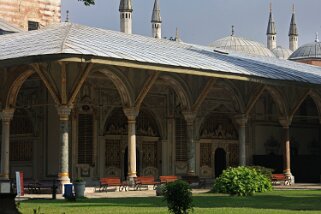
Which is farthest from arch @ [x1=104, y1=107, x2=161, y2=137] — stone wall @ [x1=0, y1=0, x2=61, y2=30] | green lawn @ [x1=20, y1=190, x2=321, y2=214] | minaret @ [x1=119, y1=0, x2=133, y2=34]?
minaret @ [x1=119, y1=0, x2=133, y2=34]

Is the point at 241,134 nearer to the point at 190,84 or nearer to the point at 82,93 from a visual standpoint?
the point at 190,84

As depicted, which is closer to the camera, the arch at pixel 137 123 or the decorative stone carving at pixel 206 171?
the arch at pixel 137 123

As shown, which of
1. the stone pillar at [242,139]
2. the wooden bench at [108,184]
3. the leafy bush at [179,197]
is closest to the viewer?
the leafy bush at [179,197]

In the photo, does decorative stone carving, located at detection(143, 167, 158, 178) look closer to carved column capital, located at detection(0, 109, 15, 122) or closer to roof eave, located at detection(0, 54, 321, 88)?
roof eave, located at detection(0, 54, 321, 88)

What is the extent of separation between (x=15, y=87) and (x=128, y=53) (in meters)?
4.34

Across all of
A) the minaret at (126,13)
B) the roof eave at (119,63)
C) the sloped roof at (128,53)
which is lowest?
the roof eave at (119,63)

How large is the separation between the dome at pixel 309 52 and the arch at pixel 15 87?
33378 millimetres

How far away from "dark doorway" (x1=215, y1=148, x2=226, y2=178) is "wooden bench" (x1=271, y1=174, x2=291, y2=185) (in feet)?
13.5

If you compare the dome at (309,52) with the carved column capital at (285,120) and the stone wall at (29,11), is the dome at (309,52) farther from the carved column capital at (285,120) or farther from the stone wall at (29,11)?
the carved column capital at (285,120)

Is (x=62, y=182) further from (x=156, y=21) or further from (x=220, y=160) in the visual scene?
(x=156, y=21)

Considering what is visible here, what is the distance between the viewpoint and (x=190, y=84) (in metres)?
31.6

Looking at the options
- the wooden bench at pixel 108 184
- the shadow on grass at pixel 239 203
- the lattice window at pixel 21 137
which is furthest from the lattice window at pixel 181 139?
the shadow on grass at pixel 239 203

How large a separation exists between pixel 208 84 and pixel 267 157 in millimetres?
8973

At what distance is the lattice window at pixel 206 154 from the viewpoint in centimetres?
3688
